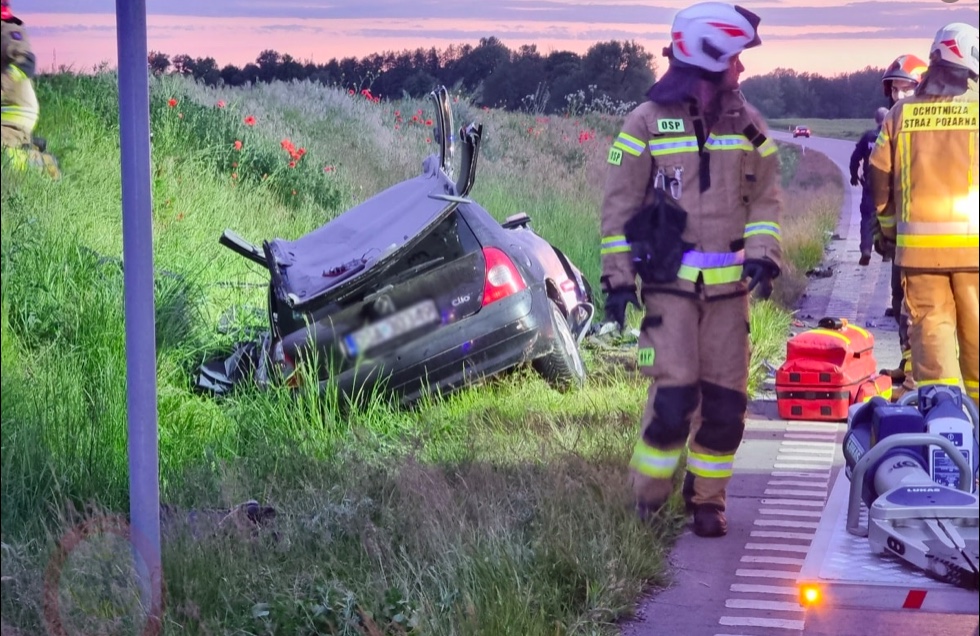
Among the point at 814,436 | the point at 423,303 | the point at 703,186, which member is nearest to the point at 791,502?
the point at 814,436

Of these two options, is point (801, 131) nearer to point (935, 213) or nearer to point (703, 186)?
point (703, 186)

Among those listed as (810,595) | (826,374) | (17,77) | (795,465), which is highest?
(17,77)

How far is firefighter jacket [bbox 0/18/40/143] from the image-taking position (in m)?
3.73

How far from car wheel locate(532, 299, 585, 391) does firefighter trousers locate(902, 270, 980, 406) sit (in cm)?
154

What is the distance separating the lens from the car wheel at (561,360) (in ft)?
21.0

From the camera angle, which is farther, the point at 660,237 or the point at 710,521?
the point at 710,521

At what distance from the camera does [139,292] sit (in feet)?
13.3

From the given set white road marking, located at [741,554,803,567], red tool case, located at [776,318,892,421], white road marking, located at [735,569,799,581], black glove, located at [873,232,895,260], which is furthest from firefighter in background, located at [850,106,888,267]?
white road marking, located at [735,569,799,581]

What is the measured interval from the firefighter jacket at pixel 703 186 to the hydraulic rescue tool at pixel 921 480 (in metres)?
1.02

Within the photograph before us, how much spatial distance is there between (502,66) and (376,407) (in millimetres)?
1866

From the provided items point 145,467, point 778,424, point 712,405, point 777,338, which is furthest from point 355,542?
point 777,338

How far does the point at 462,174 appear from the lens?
239 inches

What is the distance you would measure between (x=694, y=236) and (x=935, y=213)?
143 centimetres

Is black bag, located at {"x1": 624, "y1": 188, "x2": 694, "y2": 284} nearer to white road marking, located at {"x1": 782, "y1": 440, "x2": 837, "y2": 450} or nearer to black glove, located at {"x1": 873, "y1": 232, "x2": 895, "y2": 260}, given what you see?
black glove, located at {"x1": 873, "y1": 232, "x2": 895, "y2": 260}
